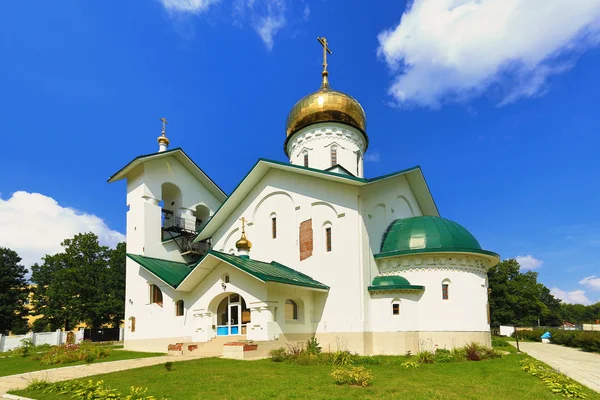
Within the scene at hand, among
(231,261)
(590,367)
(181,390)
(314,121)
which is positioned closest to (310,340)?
(231,261)

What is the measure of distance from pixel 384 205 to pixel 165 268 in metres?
11.6

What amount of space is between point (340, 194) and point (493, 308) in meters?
35.1

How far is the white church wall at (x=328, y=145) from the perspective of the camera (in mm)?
22203

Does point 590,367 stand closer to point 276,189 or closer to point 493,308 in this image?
point 276,189

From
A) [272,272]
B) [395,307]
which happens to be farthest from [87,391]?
[395,307]

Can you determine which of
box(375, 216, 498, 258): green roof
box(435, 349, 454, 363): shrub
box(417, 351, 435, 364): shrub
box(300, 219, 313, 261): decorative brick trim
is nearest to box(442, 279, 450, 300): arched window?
box(375, 216, 498, 258): green roof

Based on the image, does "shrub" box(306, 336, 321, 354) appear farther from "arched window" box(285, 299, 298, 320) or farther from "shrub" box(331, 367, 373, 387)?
"shrub" box(331, 367, 373, 387)

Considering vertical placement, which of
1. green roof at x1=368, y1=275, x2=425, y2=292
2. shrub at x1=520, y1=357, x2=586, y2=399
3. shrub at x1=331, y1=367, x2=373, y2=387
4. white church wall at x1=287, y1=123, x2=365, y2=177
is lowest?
shrub at x1=520, y1=357, x2=586, y2=399

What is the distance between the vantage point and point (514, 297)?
4247cm

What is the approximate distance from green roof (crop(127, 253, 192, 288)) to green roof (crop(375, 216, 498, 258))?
9.49 metres

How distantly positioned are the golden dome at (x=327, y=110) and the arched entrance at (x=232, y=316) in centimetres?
1055

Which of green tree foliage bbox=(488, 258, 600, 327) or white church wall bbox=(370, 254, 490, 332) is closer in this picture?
white church wall bbox=(370, 254, 490, 332)

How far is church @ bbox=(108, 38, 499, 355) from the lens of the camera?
51.6ft

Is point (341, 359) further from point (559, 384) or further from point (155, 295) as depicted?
point (155, 295)
